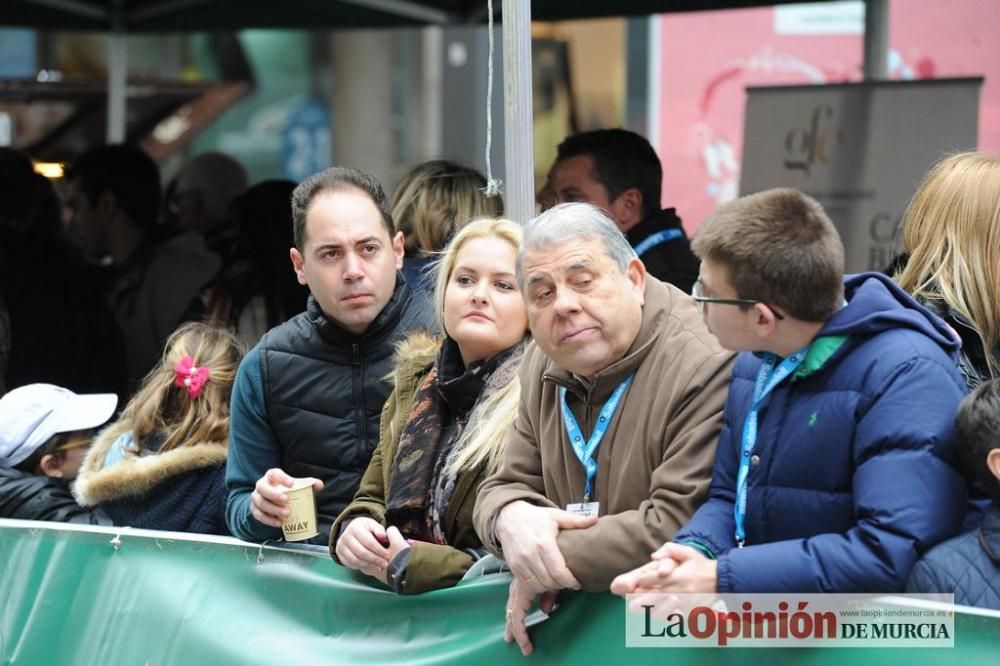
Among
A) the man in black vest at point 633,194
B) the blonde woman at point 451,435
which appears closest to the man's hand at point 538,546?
the blonde woman at point 451,435

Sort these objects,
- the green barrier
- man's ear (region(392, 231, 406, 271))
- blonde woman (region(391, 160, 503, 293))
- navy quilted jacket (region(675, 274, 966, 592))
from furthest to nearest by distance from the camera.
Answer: blonde woman (region(391, 160, 503, 293))
man's ear (region(392, 231, 406, 271))
the green barrier
navy quilted jacket (region(675, 274, 966, 592))

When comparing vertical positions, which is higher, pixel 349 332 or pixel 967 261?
pixel 967 261

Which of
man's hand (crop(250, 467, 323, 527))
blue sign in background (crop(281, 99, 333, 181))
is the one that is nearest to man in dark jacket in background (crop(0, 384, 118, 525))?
man's hand (crop(250, 467, 323, 527))

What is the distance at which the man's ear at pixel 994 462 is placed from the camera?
271 centimetres

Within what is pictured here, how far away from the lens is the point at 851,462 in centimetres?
277

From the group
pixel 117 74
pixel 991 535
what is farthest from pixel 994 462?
pixel 117 74

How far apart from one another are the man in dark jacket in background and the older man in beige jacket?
172 cm

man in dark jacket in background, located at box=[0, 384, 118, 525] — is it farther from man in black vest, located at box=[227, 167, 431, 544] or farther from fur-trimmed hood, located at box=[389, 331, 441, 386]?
fur-trimmed hood, located at box=[389, 331, 441, 386]

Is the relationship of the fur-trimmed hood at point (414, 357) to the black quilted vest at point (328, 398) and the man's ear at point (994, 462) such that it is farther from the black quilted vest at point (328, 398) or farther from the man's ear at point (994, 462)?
the man's ear at point (994, 462)

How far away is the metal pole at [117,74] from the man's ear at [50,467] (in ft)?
14.5

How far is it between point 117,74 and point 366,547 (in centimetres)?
592

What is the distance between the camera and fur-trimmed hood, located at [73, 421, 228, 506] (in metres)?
4.14

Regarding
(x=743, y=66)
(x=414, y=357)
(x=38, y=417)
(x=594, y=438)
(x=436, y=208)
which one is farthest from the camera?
(x=743, y=66)

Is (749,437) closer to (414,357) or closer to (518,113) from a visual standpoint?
(414,357)
